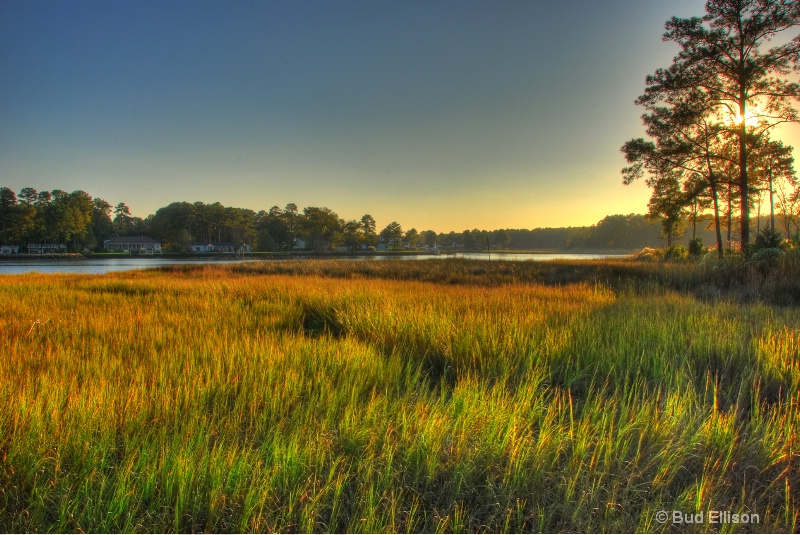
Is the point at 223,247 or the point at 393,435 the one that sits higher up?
the point at 223,247

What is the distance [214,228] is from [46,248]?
3744 cm

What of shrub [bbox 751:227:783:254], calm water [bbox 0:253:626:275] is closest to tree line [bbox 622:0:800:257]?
shrub [bbox 751:227:783:254]

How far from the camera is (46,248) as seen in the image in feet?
265

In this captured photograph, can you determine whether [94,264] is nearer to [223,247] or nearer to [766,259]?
[223,247]

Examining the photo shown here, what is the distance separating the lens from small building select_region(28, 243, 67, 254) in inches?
3137

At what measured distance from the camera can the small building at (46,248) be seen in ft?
261

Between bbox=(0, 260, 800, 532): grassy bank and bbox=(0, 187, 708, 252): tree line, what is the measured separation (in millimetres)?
63739

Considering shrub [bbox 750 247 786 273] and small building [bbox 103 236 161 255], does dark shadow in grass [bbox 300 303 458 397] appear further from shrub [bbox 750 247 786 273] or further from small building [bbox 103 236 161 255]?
small building [bbox 103 236 161 255]

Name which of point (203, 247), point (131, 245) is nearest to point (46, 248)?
point (131, 245)

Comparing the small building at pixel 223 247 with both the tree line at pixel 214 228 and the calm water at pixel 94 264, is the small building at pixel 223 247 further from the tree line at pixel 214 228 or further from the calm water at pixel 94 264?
the calm water at pixel 94 264

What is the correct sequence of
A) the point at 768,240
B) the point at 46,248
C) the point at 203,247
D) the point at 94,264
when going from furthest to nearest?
the point at 203,247 < the point at 46,248 < the point at 94,264 < the point at 768,240

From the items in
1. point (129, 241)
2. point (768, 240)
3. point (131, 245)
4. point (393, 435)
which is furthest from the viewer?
point (131, 245)

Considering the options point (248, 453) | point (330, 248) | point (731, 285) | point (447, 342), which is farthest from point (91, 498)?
point (330, 248)

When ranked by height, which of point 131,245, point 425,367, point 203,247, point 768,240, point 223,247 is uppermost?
point 131,245
